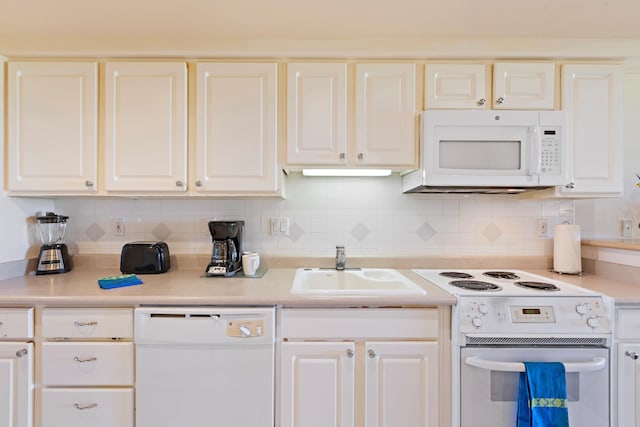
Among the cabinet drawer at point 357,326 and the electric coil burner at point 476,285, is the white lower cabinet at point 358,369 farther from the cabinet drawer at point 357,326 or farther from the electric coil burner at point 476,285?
the electric coil burner at point 476,285

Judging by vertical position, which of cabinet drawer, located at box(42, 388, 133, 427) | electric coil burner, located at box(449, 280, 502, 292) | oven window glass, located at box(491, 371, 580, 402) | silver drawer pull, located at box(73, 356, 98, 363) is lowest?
cabinet drawer, located at box(42, 388, 133, 427)

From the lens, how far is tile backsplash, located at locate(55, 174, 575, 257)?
2.02 meters

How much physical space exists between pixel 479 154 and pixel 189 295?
1583 millimetres

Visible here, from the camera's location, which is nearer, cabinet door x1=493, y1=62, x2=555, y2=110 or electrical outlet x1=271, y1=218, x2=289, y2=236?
cabinet door x1=493, y1=62, x2=555, y2=110

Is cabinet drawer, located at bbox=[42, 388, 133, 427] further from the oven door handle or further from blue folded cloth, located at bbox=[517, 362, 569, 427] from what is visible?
blue folded cloth, located at bbox=[517, 362, 569, 427]

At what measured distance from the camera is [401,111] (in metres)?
1.68

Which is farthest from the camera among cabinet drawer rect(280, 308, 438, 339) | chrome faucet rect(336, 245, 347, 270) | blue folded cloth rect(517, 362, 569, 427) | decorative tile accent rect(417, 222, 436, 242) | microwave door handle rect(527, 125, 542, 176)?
decorative tile accent rect(417, 222, 436, 242)

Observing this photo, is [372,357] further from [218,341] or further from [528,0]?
[528,0]

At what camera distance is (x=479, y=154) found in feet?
5.43

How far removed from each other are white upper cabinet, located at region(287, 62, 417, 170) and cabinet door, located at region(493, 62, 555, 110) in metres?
0.46

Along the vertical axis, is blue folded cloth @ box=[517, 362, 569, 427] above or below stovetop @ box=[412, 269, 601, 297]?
below

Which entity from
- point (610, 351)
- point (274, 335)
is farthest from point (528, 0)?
point (274, 335)

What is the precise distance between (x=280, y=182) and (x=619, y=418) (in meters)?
1.87

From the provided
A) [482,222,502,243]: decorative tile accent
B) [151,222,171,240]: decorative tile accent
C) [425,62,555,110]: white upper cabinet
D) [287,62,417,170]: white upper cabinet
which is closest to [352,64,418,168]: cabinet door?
[287,62,417,170]: white upper cabinet
